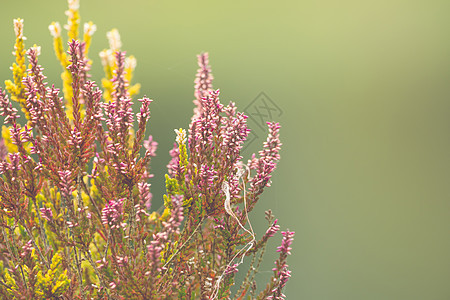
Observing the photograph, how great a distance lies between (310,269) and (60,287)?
65.7 inches

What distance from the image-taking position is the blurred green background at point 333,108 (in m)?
2.24

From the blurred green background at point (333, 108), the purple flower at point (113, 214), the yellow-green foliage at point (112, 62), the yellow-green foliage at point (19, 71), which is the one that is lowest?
the purple flower at point (113, 214)

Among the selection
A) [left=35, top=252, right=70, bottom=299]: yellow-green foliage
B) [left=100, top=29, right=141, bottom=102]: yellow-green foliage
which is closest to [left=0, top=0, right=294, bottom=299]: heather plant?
[left=35, top=252, right=70, bottom=299]: yellow-green foliage

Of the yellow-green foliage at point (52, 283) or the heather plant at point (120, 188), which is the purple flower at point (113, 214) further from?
the yellow-green foliage at point (52, 283)

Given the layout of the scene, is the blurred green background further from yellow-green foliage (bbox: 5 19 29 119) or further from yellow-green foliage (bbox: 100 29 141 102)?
yellow-green foliage (bbox: 5 19 29 119)

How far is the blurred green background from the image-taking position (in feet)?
7.36

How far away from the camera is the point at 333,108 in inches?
92.4

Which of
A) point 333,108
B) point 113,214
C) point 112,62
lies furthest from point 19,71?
point 333,108

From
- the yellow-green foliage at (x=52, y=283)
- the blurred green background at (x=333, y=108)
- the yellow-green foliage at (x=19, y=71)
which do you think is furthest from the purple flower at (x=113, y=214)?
the blurred green background at (x=333, y=108)

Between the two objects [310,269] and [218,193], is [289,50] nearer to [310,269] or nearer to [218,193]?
[310,269]

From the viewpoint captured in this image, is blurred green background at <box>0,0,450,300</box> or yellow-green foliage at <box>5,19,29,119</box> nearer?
yellow-green foliage at <box>5,19,29,119</box>

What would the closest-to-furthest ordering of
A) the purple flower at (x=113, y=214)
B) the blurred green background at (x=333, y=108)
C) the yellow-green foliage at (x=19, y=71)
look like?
1. the purple flower at (x=113, y=214)
2. the yellow-green foliage at (x=19, y=71)
3. the blurred green background at (x=333, y=108)

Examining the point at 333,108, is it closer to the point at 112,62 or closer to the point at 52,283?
the point at 112,62

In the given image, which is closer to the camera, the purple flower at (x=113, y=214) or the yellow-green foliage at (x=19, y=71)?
the purple flower at (x=113, y=214)
